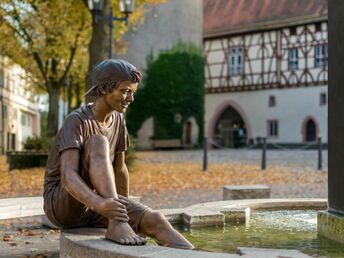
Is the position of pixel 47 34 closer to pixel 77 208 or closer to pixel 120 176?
pixel 120 176

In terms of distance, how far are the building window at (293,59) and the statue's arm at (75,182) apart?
39.4m

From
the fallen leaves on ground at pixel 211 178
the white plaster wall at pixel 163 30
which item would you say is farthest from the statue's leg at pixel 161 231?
the white plaster wall at pixel 163 30

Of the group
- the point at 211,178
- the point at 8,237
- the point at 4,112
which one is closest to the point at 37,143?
the point at 211,178

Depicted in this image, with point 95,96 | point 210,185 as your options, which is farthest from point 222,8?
point 95,96

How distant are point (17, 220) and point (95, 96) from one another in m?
4.47

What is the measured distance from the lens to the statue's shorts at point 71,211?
423 cm

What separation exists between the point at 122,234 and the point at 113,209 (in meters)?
0.16

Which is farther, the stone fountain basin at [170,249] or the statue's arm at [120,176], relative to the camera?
the statue's arm at [120,176]

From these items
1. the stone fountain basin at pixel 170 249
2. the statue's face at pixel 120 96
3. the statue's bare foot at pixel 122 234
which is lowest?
the stone fountain basin at pixel 170 249

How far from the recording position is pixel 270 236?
5371mm

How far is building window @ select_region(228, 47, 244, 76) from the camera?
44938 millimetres

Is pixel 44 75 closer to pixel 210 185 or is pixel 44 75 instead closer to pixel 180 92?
pixel 210 185

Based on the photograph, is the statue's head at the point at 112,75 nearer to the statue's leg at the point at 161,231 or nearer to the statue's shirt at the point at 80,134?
the statue's shirt at the point at 80,134

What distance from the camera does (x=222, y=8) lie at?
48062mm
